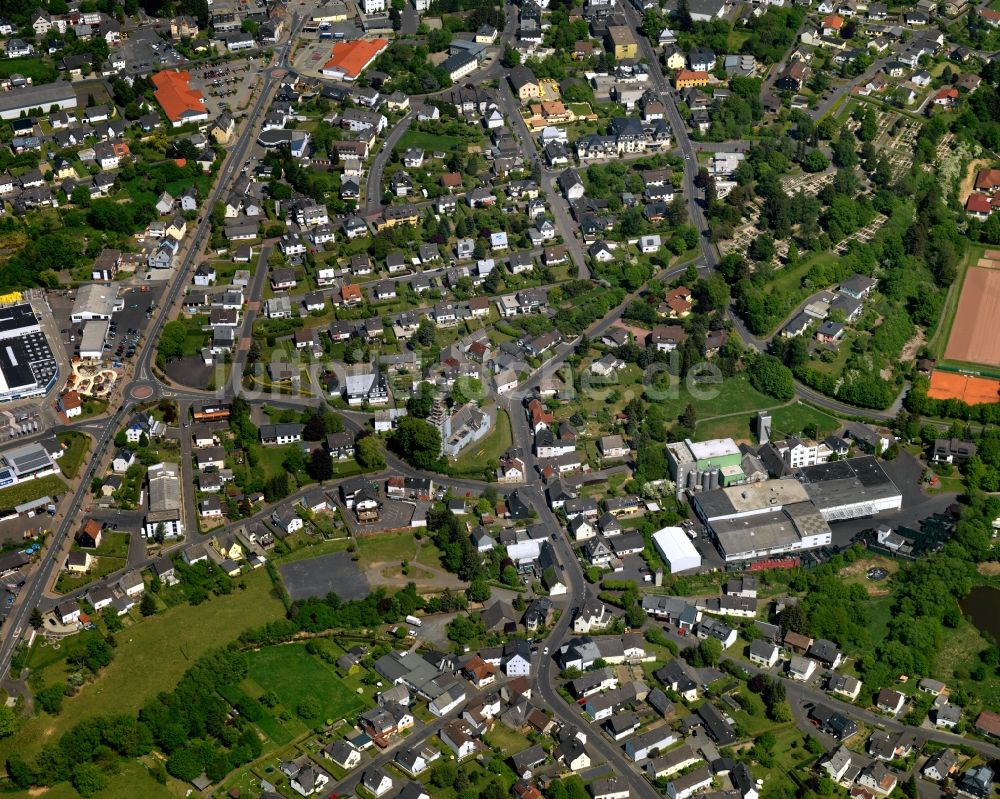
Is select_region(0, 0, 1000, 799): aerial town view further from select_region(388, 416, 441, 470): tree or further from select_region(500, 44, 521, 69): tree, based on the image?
select_region(500, 44, 521, 69): tree

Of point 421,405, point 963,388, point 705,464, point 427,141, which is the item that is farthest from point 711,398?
point 427,141

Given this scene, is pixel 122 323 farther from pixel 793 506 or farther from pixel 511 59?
pixel 511 59

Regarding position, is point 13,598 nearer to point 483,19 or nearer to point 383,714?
point 383,714

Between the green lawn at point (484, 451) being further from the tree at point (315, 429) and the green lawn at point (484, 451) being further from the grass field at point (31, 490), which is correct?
the grass field at point (31, 490)

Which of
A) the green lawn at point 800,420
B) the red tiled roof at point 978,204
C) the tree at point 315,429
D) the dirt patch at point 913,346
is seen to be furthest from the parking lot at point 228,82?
the red tiled roof at point 978,204

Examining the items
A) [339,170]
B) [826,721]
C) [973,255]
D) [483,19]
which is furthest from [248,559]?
[483,19]

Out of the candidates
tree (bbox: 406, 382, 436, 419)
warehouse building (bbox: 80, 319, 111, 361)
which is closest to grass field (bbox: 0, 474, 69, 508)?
warehouse building (bbox: 80, 319, 111, 361)
